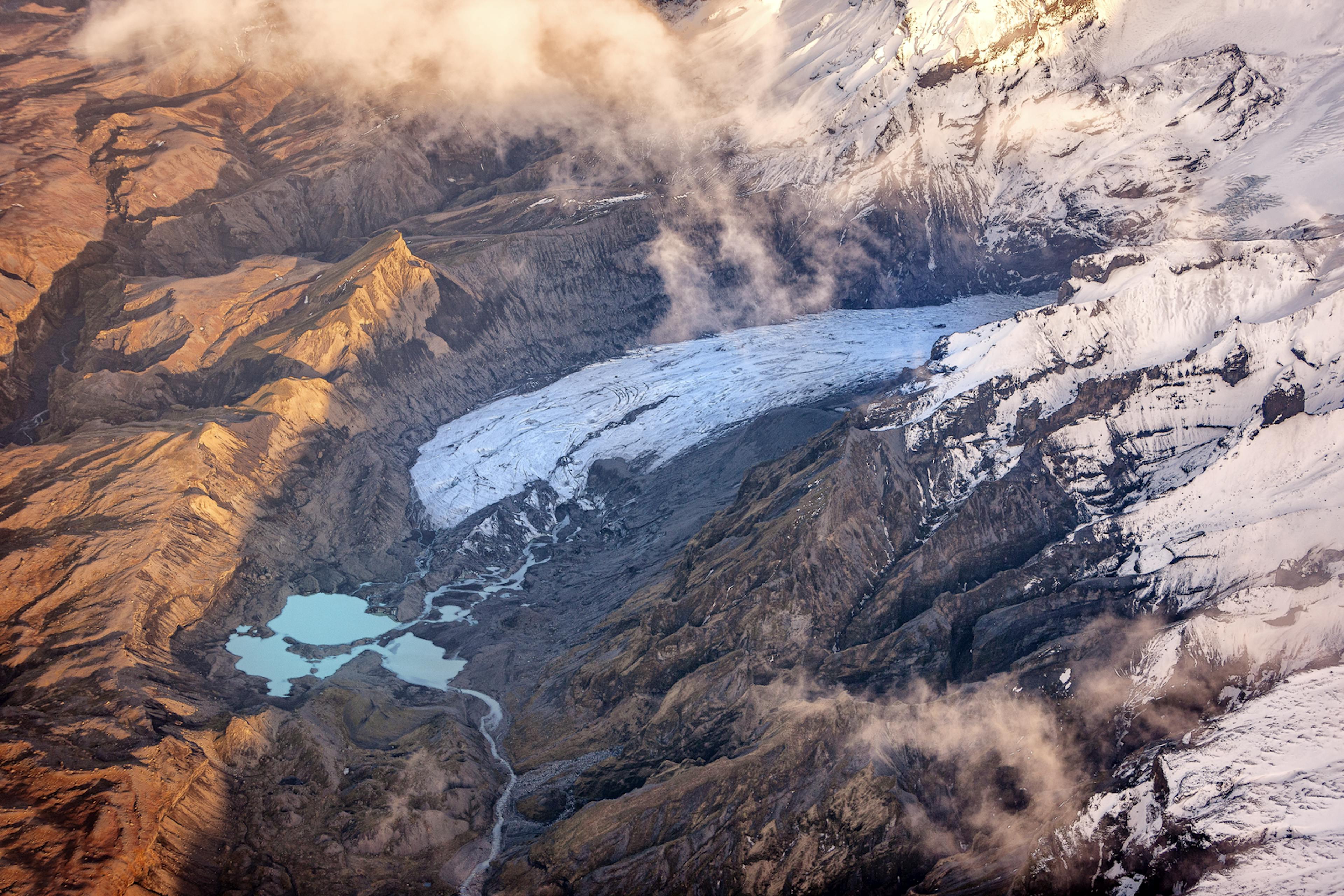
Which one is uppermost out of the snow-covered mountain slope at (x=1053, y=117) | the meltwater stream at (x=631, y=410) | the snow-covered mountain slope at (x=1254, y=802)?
the snow-covered mountain slope at (x=1053, y=117)

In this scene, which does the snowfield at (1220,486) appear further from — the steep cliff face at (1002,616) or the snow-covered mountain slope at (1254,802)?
the steep cliff face at (1002,616)

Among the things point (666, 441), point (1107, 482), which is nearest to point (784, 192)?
point (666, 441)

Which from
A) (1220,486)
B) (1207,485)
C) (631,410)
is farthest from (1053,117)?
(1220,486)

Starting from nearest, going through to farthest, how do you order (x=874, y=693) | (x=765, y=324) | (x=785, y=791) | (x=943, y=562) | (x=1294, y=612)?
(x=1294, y=612)
(x=785, y=791)
(x=874, y=693)
(x=943, y=562)
(x=765, y=324)

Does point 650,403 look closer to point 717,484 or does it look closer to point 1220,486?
point 717,484

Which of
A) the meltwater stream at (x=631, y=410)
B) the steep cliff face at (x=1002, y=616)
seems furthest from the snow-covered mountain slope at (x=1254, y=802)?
the meltwater stream at (x=631, y=410)

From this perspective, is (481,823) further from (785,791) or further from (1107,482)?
(1107,482)

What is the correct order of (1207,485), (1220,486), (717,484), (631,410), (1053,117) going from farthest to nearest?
(1053,117)
(631,410)
(717,484)
(1207,485)
(1220,486)

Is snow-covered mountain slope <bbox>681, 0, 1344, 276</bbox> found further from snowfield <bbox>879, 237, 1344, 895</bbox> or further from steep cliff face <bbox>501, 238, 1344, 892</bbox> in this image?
steep cliff face <bbox>501, 238, 1344, 892</bbox>
